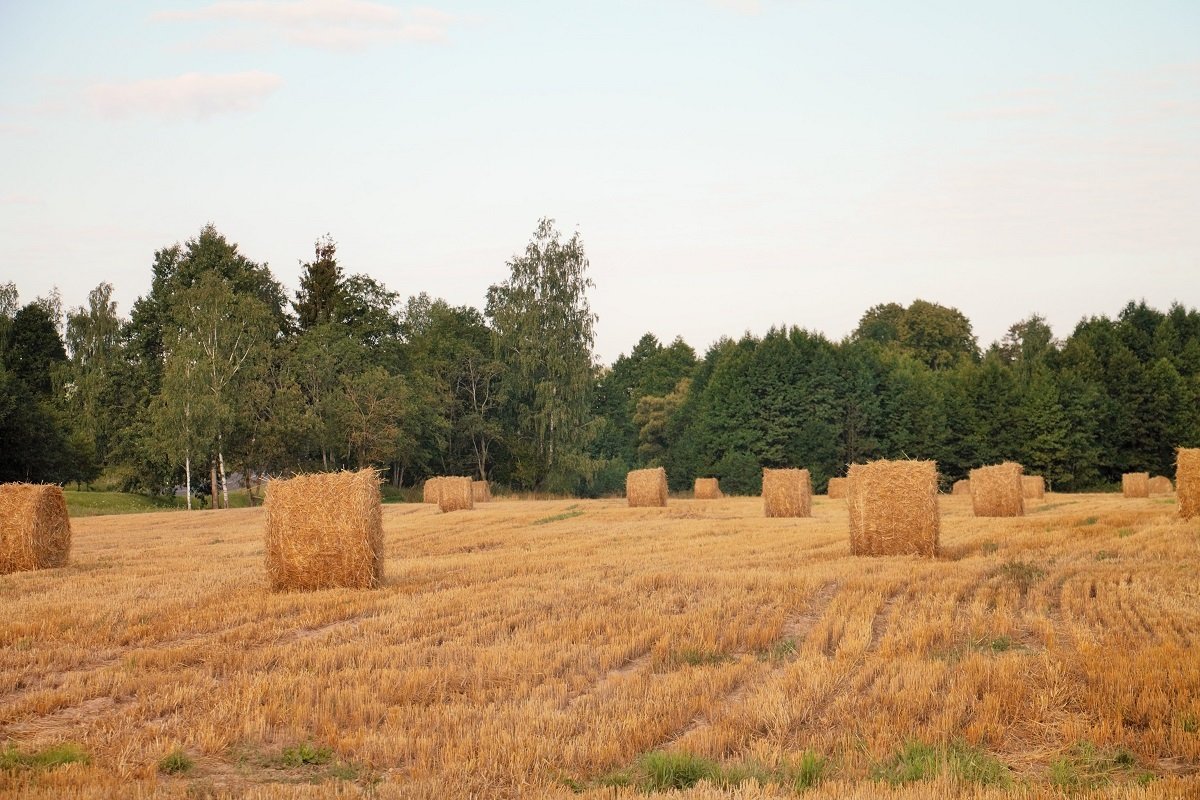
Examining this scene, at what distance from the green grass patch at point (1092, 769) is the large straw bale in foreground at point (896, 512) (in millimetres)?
12130

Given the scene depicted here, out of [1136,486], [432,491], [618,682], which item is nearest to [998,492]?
[1136,486]

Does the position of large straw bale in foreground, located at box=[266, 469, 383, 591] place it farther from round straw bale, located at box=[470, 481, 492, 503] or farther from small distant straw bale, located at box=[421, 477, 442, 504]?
round straw bale, located at box=[470, 481, 492, 503]

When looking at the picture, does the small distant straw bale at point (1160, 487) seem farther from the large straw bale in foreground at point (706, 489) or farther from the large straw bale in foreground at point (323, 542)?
the large straw bale in foreground at point (323, 542)

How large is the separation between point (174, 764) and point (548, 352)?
61.3 meters

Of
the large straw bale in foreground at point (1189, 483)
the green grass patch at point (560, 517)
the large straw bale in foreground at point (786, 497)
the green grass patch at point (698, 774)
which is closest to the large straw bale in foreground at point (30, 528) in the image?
the green grass patch at point (560, 517)

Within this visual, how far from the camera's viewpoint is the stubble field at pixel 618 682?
6.64m

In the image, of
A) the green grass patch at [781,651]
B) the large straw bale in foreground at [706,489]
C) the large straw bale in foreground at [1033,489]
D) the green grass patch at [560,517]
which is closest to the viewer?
the green grass patch at [781,651]

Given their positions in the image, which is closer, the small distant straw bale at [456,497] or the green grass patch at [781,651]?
the green grass patch at [781,651]

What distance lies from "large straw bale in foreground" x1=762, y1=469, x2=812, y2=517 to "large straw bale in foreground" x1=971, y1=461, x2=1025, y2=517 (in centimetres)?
463

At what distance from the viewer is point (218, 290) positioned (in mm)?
59344

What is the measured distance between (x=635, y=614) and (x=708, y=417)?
200 feet

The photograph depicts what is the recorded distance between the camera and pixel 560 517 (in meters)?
34.6

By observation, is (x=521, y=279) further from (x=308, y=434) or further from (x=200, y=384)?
(x=200, y=384)

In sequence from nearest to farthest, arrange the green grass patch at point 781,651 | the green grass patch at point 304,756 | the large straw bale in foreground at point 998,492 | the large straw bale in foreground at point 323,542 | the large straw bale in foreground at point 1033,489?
the green grass patch at point 304,756 → the green grass patch at point 781,651 → the large straw bale in foreground at point 323,542 → the large straw bale in foreground at point 998,492 → the large straw bale in foreground at point 1033,489
